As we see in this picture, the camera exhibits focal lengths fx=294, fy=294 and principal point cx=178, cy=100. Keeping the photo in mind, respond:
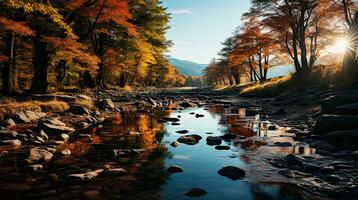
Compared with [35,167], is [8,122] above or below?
above

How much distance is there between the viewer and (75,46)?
621 inches

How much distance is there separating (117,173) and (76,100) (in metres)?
11.5

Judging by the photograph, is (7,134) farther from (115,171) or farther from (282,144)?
(282,144)

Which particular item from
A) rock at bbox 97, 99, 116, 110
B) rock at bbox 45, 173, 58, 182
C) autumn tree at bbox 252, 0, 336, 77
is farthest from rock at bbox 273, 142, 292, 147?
autumn tree at bbox 252, 0, 336, 77

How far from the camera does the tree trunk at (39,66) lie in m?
16.1

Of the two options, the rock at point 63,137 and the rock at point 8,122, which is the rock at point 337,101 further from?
the rock at point 8,122

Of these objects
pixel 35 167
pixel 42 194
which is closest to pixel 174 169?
pixel 42 194

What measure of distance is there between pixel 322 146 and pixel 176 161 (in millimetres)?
3739

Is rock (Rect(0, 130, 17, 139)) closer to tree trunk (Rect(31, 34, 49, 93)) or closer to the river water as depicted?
the river water

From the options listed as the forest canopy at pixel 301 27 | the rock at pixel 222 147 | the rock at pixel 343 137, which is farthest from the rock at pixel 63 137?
the forest canopy at pixel 301 27

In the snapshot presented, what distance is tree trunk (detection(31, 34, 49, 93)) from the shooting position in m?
16.1

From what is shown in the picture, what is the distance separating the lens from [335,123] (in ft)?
27.9

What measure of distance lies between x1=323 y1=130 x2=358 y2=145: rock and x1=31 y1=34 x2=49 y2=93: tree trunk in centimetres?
1449

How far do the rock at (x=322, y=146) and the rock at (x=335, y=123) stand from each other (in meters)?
0.94
